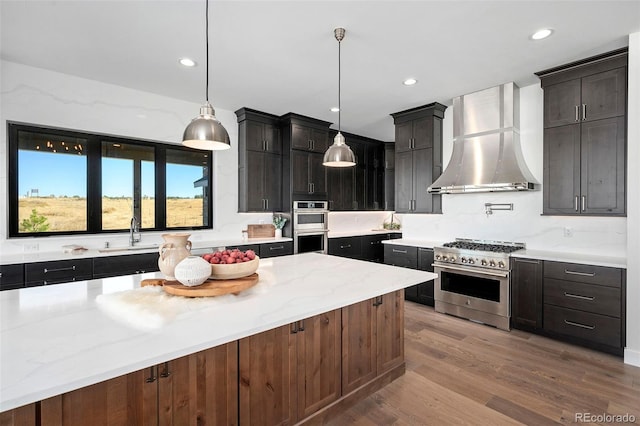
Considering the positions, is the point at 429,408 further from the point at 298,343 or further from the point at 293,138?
the point at 293,138

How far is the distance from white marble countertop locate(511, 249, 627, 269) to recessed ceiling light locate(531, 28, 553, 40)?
2.13 meters

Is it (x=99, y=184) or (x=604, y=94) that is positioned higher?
(x=604, y=94)

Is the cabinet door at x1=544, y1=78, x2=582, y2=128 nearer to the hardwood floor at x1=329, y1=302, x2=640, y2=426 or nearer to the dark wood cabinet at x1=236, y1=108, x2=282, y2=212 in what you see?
the hardwood floor at x1=329, y1=302, x2=640, y2=426

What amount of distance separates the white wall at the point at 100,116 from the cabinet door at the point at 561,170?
4.14m

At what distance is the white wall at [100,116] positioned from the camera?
3.12 metres

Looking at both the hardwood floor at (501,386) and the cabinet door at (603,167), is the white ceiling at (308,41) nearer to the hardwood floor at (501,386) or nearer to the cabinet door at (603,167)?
the cabinet door at (603,167)

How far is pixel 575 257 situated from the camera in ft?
10.3

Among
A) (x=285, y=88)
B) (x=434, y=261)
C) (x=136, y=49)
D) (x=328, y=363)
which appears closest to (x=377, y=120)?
(x=285, y=88)

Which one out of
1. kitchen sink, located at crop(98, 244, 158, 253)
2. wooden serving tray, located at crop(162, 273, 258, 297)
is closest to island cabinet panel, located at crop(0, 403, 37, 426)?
wooden serving tray, located at crop(162, 273, 258, 297)

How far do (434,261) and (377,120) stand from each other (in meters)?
2.60

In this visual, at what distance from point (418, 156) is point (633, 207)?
2474mm

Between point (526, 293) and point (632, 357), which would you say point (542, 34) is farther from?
point (632, 357)

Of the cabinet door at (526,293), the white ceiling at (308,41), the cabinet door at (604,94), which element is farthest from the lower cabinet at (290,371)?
the cabinet door at (604,94)

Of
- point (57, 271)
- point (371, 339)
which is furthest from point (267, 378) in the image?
point (57, 271)
